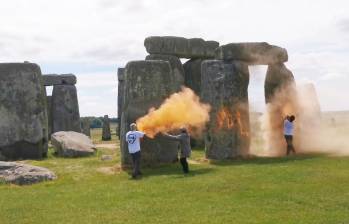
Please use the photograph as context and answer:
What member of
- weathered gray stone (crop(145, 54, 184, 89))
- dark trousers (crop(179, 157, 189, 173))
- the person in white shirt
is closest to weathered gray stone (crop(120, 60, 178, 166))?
dark trousers (crop(179, 157, 189, 173))

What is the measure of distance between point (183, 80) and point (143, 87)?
9.90 metres

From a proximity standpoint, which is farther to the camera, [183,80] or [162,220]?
[183,80]

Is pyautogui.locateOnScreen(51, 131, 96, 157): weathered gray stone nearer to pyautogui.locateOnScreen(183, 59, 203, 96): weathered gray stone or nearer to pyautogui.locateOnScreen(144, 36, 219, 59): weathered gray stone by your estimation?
pyautogui.locateOnScreen(144, 36, 219, 59): weathered gray stone

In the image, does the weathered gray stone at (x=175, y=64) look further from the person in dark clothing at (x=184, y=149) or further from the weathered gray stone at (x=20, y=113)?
the person in dark clothing at (x=184, y=149)

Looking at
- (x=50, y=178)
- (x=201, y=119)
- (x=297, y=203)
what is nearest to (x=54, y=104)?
(x=201, y=119)

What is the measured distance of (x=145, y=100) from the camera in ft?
63.6

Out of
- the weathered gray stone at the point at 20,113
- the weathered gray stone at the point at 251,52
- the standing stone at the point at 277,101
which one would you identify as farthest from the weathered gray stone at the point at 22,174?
the standing stone at the point at 277,101

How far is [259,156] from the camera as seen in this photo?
21422 mm

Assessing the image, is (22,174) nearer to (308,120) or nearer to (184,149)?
(184,149)

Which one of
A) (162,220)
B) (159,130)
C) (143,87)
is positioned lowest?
(162,220)

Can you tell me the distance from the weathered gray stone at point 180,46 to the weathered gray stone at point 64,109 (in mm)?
9506

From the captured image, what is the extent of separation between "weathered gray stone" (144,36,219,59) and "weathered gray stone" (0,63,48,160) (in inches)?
271

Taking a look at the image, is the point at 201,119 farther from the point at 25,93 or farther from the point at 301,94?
the point at 25,93

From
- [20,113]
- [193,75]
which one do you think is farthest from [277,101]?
[20,113]
